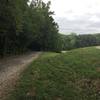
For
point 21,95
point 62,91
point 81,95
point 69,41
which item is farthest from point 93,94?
point 69,41

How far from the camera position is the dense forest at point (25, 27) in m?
26.4

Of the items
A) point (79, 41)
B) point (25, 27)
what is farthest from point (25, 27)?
point (79, 41)

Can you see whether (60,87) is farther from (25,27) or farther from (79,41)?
(79,41)

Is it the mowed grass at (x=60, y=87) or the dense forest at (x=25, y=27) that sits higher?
the dense forest at (x=25, y=27)

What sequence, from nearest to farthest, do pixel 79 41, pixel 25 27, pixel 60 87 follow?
pixel 60 87 < pixel 25 27 < pixel 79 41

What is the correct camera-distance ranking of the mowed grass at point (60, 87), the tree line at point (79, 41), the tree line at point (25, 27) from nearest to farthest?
the mowed grass at point (60, 87)
the tree line at point (25, 27)
the tree line at point (79, 41)

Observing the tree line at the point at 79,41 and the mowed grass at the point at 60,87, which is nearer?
the mowed grass at the point at 60,87

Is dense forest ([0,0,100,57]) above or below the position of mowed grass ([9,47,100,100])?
above

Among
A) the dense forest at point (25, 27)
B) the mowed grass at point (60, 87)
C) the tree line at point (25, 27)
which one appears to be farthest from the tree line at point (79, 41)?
the mowed grass at point (60, 87)

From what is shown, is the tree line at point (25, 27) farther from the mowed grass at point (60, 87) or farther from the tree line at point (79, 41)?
the tree line at point (79, 41)

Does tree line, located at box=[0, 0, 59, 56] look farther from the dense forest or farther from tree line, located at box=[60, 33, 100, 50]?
tree line, located at box=[60, 33, 100, 50]

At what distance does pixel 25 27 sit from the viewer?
40.8m

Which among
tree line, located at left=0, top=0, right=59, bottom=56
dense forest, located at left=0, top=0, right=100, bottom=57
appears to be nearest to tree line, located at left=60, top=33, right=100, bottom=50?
dense forest, located at left=0, top=0, right=100, bottom=57

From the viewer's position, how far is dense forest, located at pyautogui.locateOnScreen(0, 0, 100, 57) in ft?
86.6
